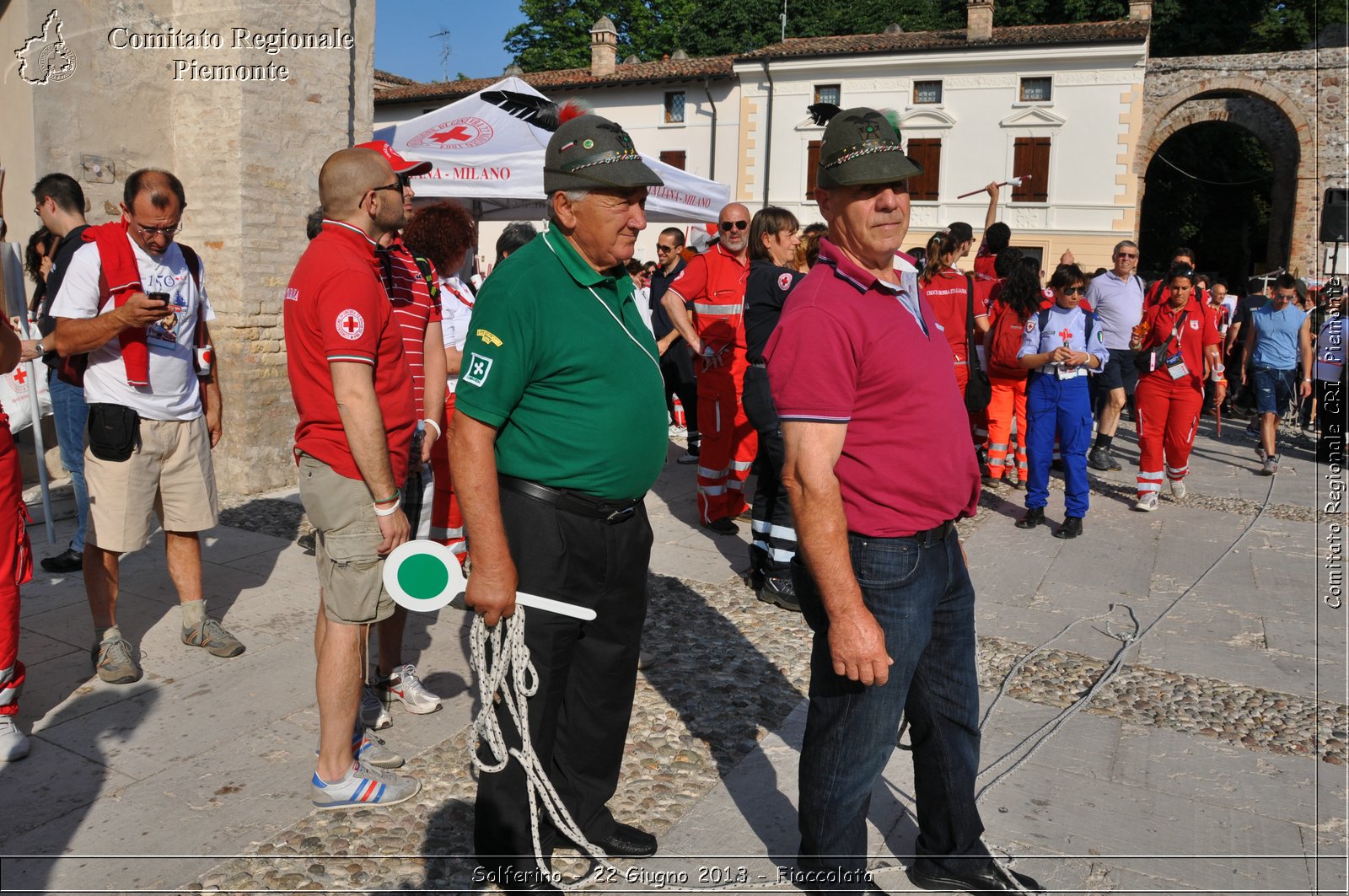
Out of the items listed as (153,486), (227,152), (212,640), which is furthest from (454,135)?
(212,640)

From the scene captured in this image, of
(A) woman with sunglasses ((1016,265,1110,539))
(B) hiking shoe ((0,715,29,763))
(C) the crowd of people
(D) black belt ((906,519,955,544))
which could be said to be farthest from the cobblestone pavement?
(A) woman with sunglasses ((1016,265,1110,539))

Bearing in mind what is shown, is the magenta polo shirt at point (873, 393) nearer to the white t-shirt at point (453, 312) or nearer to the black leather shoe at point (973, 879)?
the black leather shoe at point (973, 879)

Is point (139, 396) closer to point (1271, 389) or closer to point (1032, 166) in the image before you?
point (1271, 389)

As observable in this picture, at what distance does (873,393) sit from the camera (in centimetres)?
248

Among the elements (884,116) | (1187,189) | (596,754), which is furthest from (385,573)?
(1187,189)

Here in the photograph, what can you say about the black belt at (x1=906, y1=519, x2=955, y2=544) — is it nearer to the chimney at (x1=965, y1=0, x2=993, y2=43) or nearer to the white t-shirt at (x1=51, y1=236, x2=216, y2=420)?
the white t-shirt at (x1=51, y1=236, x2=216, y2=420)

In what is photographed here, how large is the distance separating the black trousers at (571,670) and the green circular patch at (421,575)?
324 mm

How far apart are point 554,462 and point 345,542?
997 millimetres

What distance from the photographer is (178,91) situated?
24.6 ft

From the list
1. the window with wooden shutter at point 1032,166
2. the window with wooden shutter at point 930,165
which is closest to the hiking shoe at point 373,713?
the window with wooden shutter at point 930,165

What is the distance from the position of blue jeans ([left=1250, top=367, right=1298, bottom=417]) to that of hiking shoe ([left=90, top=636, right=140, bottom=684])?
10768 mm

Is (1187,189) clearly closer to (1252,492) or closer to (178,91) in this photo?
(1252,492)

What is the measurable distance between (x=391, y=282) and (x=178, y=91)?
520 cm

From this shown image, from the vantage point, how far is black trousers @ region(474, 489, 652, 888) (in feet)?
8.84
